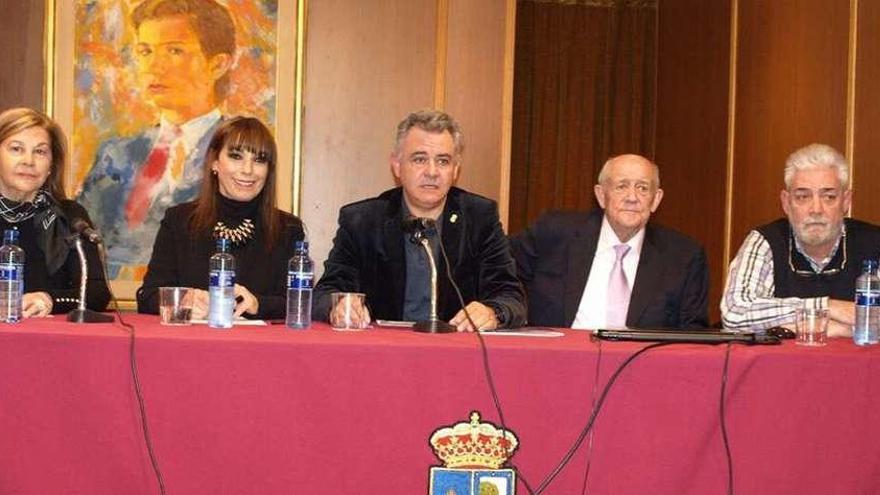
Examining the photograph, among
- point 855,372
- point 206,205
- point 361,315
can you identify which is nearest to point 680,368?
point 855,372

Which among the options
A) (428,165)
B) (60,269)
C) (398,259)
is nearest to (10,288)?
(60,269)

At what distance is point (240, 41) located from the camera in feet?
16.2

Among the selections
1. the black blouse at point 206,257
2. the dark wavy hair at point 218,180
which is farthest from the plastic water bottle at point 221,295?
the dark wavy hair at point 218,180

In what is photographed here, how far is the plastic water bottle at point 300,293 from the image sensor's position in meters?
3.03

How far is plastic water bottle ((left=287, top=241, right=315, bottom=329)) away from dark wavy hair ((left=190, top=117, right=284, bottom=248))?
1.91ft

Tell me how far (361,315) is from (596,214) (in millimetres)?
1308

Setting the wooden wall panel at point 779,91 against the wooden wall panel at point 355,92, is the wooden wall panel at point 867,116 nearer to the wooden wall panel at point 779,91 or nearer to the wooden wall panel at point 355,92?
the wooden wall panel at point 779,91

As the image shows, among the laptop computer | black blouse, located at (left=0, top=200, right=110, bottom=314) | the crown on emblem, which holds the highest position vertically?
black blouse, located at (left=0, top=200, right=110, bottom=314)

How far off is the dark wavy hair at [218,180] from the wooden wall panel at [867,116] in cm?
252

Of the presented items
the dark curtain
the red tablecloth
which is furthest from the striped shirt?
the dark curtain

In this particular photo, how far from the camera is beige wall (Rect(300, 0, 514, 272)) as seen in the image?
4.98m

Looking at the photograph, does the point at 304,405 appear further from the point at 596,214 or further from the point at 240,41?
the point at 240,41

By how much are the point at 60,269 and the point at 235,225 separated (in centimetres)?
60

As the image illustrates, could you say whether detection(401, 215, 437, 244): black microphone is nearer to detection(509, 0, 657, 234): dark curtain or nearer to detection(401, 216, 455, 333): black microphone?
detection(401, 216, 455, 333): black microphone
